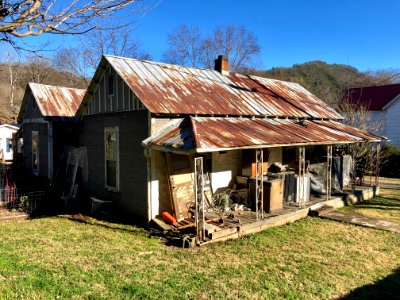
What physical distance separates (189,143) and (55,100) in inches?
416

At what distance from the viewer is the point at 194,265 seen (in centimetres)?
678

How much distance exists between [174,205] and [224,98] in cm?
481

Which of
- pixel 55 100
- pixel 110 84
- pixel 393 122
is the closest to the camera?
pixel 110 84

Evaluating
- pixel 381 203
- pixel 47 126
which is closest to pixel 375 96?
pixel 381 203

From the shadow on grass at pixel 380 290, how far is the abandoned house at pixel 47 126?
476 inches

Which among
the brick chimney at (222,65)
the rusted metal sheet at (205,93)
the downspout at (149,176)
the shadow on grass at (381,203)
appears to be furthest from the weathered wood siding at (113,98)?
the shadow on grass at (381,203)

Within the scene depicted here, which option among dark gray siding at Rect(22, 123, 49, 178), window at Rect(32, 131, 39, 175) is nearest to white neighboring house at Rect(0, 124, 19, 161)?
dark gray siding at Rect(22, 123, 49, 178)

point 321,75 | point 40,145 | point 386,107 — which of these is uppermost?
point 321,75

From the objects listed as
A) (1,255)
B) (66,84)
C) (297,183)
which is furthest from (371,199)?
(66,84)

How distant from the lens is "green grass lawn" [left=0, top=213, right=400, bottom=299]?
18.4 feet

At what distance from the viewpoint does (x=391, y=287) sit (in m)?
6.04

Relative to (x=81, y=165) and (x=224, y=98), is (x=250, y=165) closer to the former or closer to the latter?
(x=224, y=98)

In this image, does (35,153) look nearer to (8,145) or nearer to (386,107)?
(8,145)

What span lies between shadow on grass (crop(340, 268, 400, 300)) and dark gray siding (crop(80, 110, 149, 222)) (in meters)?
5.87
